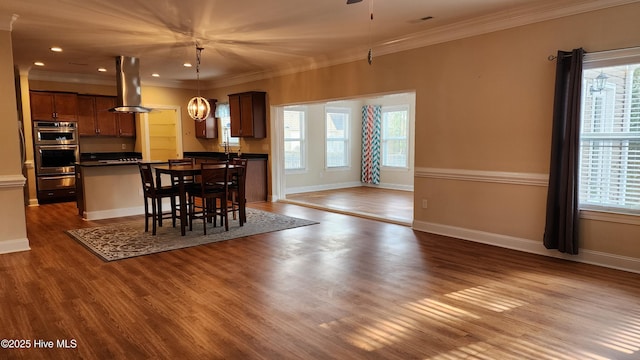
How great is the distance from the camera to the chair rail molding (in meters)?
4.56

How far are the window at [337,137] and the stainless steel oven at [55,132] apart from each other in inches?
225

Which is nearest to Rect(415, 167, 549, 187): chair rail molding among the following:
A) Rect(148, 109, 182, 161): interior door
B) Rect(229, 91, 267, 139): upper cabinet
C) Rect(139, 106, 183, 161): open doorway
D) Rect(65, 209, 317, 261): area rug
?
Rect(65, 209, 317, 261): area rug

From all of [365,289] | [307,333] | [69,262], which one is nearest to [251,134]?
[69,262]

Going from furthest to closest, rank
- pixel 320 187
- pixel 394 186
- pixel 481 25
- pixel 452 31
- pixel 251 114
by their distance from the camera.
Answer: pixel 394 186 → pixel 320 187 → pixel 251 114 → pixel 452 31 → pixel 481 25

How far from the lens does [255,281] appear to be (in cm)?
376

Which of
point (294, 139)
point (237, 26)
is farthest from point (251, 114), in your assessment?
point (237, 26)

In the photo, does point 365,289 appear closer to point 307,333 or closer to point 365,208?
point 307,333

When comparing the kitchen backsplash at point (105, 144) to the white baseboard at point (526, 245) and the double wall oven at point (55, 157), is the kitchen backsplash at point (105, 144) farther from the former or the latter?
the white baseboard at point (526, 245)

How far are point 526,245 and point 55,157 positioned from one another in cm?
848

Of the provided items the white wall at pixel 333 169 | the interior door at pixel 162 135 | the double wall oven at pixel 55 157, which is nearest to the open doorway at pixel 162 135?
the interior door at pixel 162 135

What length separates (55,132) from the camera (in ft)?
27.2

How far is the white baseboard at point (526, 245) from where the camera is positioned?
401 centimetres

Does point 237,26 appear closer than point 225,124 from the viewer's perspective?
Yes

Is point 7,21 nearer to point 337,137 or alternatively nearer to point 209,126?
point 209,126
